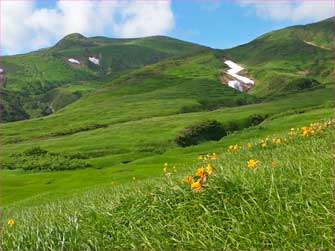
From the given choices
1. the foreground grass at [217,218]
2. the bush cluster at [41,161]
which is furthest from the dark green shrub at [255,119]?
the foreground grass at [217,218]

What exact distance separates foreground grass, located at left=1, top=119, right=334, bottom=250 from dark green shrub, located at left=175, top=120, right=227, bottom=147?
9716 cm

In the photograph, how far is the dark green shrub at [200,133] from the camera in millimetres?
108938

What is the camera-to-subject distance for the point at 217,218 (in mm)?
7043

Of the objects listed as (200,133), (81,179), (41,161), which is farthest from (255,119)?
(81,179)

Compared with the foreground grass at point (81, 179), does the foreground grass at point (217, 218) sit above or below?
above

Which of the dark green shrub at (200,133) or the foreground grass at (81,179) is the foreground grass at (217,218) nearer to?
the foreground grass at (81,179)

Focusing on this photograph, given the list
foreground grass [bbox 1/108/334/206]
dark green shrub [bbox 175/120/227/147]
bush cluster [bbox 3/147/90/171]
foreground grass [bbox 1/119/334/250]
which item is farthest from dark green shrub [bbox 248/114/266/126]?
foreground grass [bbox 1/119/334/250]

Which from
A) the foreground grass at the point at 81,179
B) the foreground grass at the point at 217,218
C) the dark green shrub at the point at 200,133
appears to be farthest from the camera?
the dark green shrub at the point at 200,133

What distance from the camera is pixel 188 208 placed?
25.2ft

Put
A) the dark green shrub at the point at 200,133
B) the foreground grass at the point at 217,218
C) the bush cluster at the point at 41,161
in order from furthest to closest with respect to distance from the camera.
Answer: the dark green shrub at the point at 200,133 → the bush cluster at the point at 41,161 → the foreground grass at the point at 217,218

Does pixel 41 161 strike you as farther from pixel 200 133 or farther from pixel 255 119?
pixel 255 119

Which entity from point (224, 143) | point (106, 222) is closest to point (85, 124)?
point (224, 143)

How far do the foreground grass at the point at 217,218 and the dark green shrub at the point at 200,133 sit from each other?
319 feet

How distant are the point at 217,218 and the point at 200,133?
352ft
